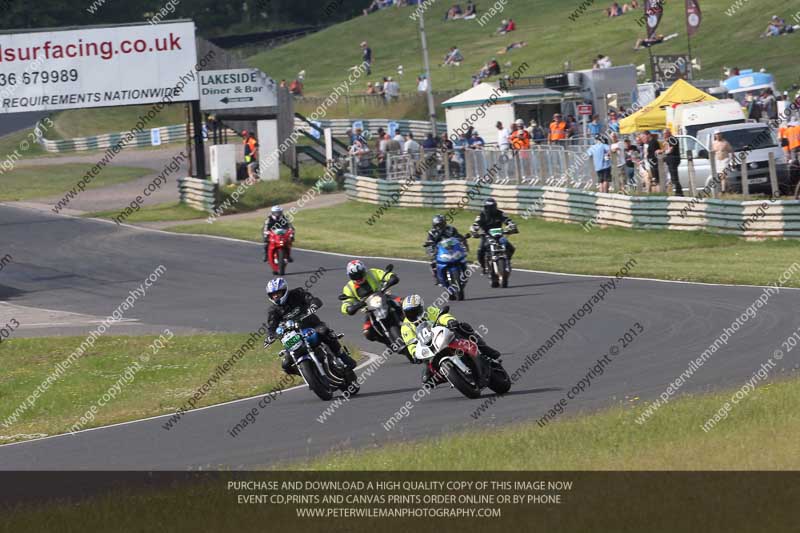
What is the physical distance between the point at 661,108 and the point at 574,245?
6.19 meters

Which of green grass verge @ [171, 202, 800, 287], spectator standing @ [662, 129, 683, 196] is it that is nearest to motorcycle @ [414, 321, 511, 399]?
green grass verge @ [171, 202, 800, 287]

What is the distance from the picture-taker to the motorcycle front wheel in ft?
46.6

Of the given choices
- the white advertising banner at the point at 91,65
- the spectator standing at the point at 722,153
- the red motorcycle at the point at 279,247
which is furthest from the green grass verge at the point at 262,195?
Result: the spectator standing at the point at 722,153

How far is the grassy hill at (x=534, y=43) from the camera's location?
190 ft

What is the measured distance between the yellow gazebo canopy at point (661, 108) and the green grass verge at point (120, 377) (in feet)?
54.5

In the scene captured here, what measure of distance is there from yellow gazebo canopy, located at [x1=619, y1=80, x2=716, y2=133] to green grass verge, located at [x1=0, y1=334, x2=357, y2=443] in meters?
16.6

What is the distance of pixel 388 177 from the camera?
41.1 meters

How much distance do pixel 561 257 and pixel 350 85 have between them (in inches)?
1740

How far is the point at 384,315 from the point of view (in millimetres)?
16109

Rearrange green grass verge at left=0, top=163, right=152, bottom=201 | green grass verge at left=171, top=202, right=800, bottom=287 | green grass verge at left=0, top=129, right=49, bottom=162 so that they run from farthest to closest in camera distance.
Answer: green grass verge at left=0, top=129, right=49, bottom=162 → green grass verge at left=0, top=163, right=152, bottom=201 → green grass verge at left=171, top=202, right=800, bottom=287

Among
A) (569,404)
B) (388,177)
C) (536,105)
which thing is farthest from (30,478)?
(536,105)

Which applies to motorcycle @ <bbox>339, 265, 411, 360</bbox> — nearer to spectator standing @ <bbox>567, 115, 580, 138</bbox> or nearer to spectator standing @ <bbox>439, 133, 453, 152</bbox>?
spectator standing @ <bbox>567, 115, 580, 138</bbox>

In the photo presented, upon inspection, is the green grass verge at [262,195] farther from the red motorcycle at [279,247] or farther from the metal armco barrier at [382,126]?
the red motorcycle at [279,247]

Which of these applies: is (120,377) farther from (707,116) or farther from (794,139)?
(707,116)
